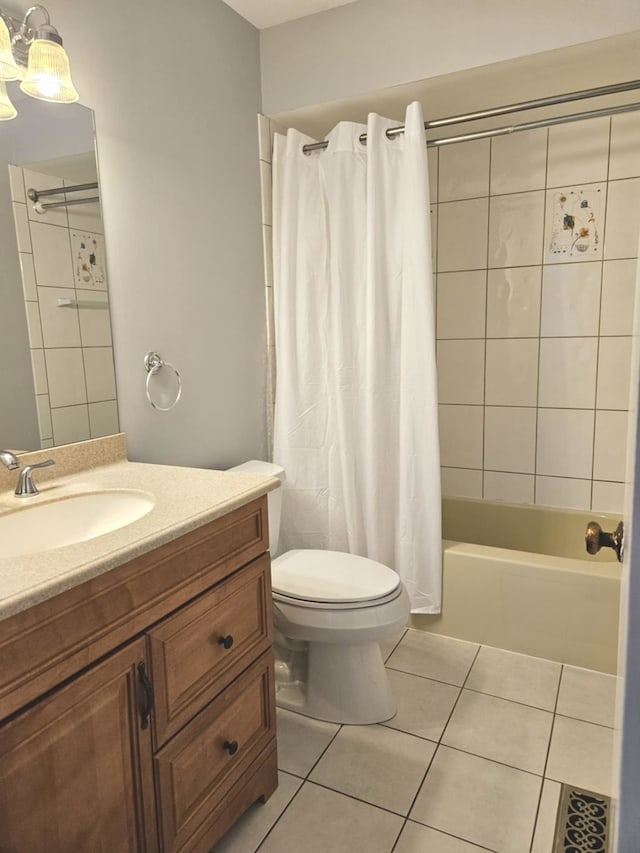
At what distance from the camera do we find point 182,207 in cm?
184

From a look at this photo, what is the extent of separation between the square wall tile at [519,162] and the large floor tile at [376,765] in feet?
7.29

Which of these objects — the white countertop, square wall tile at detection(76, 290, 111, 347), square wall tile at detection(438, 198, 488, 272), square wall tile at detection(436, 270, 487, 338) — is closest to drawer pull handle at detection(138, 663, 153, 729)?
the white countertop

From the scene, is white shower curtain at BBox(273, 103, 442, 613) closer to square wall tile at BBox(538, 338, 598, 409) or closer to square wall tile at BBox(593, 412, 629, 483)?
square wall tile at BBox(538, 338, 598, 409)

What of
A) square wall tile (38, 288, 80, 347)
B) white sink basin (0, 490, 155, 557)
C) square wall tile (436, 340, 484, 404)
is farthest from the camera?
square wall tile (436, 340, 484, 404)

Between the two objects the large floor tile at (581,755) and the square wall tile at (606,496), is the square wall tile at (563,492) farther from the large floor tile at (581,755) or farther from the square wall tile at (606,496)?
the large floor tile at (581,755)

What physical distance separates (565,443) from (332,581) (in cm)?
139

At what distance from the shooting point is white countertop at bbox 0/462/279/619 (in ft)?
2.74

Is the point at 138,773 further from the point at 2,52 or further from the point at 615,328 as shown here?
the point at 615,328

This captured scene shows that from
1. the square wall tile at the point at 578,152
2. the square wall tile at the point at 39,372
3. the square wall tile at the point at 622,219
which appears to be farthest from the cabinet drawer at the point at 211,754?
the square wall tile at the point at 578,152

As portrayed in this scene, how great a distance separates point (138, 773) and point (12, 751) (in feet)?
1.01

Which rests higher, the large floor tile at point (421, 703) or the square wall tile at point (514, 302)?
the square wall tile at point (514, 302)

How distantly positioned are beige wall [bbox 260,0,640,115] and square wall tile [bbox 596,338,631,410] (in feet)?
3.32

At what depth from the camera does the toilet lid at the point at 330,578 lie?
5.52 feet

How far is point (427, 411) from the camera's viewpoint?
6.81 ft
